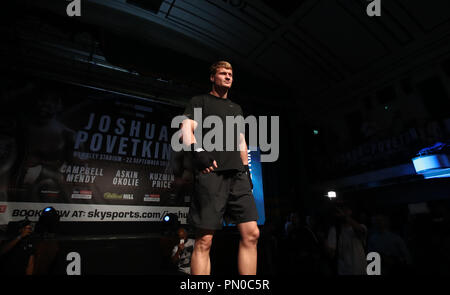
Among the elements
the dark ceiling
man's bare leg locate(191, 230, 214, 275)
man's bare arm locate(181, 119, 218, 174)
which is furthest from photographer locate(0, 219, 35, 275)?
the dark ceiling

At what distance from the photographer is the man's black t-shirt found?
54.6 inches

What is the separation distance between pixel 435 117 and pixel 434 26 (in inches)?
68.5

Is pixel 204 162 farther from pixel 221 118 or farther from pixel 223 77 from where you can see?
pixel 223 77

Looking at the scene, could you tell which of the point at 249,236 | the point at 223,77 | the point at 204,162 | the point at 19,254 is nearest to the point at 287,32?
the point at 223,77

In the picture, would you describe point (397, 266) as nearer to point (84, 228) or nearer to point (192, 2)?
point (84, 228)

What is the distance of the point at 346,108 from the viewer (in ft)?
19.5

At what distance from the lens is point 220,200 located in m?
1.29

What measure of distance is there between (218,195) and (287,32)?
172 inches

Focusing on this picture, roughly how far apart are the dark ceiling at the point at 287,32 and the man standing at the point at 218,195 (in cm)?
340

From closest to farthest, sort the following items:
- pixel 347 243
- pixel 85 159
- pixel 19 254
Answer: pixel 19 254, pixel 347 243, pixel 85 159

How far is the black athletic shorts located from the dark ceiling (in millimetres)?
3656

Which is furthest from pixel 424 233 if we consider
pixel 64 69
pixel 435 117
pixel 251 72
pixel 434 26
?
pixel 64 69

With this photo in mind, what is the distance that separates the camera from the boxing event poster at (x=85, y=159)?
11.5 ft

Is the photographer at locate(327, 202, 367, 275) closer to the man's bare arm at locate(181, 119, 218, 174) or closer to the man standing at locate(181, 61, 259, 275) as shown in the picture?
the man standing at locate(181, 61, 259, 275)
